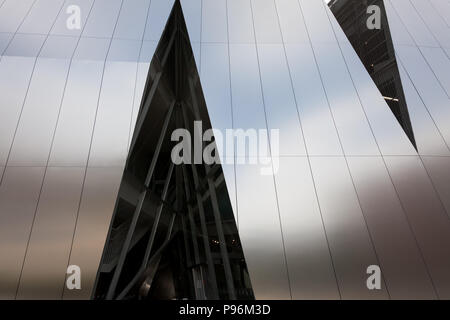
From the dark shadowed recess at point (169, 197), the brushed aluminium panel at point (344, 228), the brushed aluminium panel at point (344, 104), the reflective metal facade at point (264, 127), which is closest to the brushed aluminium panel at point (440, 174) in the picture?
the reflective metal facade at point (264, 127)

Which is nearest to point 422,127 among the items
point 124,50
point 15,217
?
point 124,50

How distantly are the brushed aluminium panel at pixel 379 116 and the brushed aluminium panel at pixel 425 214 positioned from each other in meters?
0.41

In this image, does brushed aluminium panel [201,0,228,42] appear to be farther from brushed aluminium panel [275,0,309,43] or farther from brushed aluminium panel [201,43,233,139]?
brushed aluminium panel [275,0,309,43]

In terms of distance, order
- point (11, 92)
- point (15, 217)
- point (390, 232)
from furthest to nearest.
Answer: point (11, 92)
point (390, 232)
point (15, 217)

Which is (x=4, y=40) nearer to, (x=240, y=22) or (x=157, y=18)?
(x=157, y=18)

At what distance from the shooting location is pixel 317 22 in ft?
39.5

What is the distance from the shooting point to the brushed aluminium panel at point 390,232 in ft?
24.6

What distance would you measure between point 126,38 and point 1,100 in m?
4.93

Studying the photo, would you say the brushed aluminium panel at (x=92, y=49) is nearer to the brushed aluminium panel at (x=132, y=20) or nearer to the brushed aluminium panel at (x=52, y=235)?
the brushed aluminium panel at (x=132, y=20)

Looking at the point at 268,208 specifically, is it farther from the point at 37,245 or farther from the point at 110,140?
the point at 37,245

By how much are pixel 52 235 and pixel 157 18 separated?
367 inches

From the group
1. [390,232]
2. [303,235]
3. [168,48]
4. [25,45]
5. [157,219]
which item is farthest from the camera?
[157,219]

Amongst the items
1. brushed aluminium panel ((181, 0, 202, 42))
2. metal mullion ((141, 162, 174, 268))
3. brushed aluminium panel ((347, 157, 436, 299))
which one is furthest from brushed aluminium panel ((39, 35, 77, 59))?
metal mullion ((141, 162, 174, 268))
